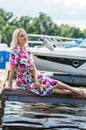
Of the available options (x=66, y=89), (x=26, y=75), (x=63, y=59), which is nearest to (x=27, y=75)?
(x=26, y=75)

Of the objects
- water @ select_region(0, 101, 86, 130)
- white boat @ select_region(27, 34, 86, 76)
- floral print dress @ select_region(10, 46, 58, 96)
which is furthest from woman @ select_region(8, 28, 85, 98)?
white boat @ select_region(27, 34, 86, 76)

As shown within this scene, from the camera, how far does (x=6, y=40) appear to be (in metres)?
106

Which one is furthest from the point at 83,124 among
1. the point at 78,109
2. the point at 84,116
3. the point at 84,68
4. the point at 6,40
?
the point at 6,40

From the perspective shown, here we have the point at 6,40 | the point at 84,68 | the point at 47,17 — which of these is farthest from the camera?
the point at 47,17

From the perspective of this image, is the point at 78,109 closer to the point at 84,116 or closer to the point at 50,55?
the point at 84,116

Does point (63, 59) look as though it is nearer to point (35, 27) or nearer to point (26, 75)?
point (26, 75)

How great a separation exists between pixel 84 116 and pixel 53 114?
573 mm

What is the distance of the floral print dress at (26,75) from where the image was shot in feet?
24.4

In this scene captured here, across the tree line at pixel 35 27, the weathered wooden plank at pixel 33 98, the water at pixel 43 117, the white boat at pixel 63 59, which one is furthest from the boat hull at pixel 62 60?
the tree line at pixel 35 27

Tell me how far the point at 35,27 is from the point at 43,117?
99378 millimetres

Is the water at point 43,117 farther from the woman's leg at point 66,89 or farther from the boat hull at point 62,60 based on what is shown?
the boat hull at point 62,60

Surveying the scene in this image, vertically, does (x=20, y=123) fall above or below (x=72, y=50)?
below

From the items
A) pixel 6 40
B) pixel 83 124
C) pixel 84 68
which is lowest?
pixel 83 124

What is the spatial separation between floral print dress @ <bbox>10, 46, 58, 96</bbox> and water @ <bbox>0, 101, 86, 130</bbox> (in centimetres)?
60
